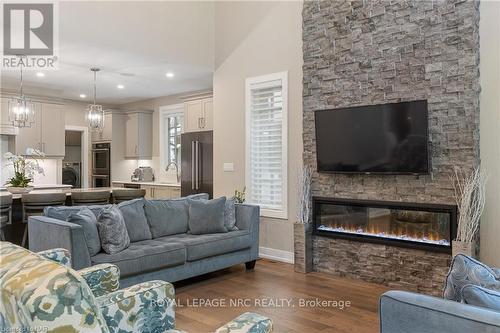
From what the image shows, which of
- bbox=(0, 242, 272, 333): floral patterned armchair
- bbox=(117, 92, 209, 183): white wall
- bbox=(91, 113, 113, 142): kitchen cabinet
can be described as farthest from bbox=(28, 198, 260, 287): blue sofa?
bbox=(91, 113, 113, 142): kitchen cabinet

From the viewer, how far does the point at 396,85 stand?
4.23 metres

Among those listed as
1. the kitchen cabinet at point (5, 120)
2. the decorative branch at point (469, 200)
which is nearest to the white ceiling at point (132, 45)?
the kitchen cabinet at point (5, 120)

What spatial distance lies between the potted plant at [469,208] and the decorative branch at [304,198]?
5.59ft

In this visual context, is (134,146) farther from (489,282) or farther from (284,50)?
(489,282)

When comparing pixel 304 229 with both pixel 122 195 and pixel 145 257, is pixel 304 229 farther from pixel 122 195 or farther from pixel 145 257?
pixel 122 195

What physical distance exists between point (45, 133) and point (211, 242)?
5088 mm

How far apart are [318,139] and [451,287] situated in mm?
3220

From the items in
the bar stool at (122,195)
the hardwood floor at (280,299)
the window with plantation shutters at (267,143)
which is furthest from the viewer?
the bar stool at (122,195)

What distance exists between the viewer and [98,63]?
5.85 m

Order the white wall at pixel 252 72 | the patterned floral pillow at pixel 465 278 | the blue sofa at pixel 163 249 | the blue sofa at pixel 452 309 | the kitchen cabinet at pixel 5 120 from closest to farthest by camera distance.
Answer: the blue sofa at pixel 452 309 → the patterned floral pillow at pixel 465 278 → the blue sofa at pixel 163 249 → the white wall at pixel 252 72 → the kitchen cabinet at pixel 5 120

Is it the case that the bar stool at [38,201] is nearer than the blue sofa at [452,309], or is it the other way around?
the blue sofa at [452,309]

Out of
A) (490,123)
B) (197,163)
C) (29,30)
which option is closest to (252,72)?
(197,163)

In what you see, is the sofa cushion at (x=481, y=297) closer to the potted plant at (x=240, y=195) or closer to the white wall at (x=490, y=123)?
the white wall at (x=490, y=123)

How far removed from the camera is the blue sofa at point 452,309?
1380 millimetres
